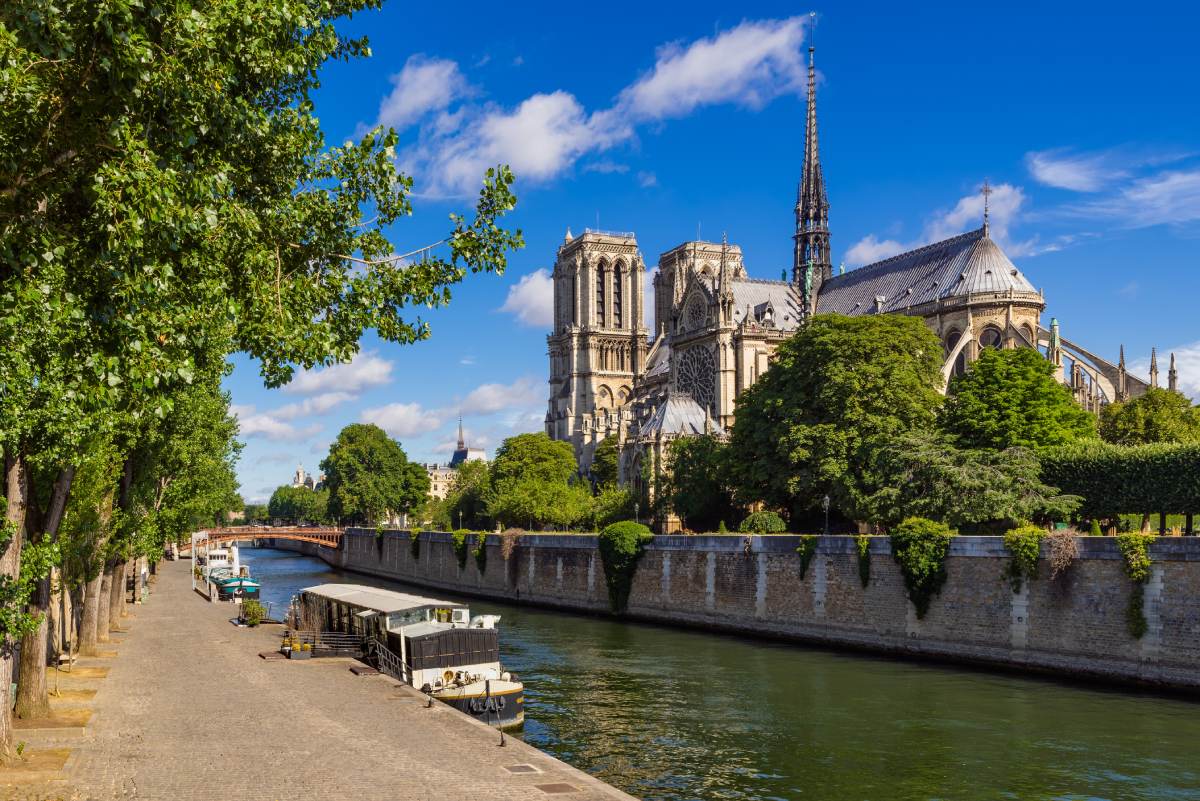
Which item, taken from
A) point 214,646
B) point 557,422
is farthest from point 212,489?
point 557,422

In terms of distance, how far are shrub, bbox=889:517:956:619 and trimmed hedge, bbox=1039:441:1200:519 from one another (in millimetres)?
8665

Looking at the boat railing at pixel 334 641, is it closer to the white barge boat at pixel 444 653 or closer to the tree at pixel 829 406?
the white barge boat at pixel 444 653

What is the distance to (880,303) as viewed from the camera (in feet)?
319

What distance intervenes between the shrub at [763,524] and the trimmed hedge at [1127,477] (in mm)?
13853

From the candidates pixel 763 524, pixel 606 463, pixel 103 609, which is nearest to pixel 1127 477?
pixel 763 524

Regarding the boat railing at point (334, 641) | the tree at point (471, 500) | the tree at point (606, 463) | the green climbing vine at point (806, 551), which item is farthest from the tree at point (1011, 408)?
the tree at point (606, 463)

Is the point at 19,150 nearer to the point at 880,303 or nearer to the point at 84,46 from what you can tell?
the point at 84,46

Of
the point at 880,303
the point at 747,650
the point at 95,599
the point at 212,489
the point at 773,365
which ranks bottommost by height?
the point at 747,650

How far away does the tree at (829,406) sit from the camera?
5169 centimetres

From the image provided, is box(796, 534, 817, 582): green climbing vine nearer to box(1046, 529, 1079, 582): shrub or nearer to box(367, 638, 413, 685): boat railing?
box(1046, 529, 1079, 582): shrub

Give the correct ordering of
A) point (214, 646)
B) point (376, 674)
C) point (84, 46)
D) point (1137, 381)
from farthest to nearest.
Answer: point (1137, 381) < point (214, 646) < point (376, 674) < point (84, 46)

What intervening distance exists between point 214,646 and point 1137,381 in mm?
68706

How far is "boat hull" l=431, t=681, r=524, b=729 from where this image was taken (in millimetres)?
26516

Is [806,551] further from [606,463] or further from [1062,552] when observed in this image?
[606,463]
